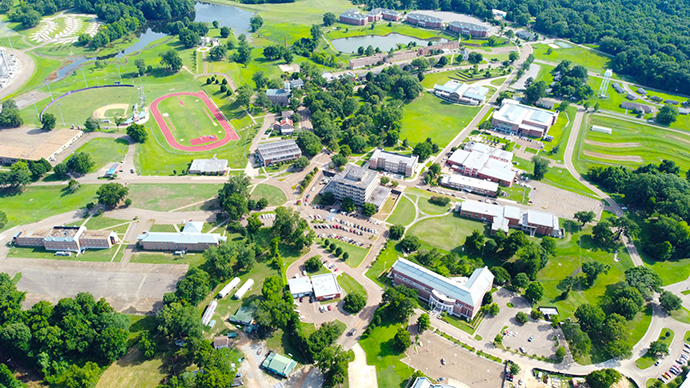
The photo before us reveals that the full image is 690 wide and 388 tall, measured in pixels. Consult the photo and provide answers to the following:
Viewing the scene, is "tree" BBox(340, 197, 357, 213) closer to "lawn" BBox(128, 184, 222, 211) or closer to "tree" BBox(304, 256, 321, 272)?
"tree" BBox(304, 256, 321, 272)

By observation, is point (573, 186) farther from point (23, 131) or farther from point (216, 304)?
point (23, 131)

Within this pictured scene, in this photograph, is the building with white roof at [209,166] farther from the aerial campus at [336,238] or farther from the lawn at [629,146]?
the lawn at [629,146]

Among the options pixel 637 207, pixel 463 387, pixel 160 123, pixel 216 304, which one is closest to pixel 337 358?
pixel 463 387

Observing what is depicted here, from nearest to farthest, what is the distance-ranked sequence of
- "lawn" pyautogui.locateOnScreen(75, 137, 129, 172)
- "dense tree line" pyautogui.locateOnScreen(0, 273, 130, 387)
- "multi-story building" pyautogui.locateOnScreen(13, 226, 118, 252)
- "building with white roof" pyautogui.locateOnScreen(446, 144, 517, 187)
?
"dense tree line" pyautogui.locateOnScreen(0, 273, 130, 387) → "multi-story building" pyautogui.locateOnScreen(13, 226, 118, 252) → "building with white roof" pyautogui.locateOnScreen(446, 144, 517, 187) → "lawn" pyautogui.locateOnScreen(75, 137, 129, 172)

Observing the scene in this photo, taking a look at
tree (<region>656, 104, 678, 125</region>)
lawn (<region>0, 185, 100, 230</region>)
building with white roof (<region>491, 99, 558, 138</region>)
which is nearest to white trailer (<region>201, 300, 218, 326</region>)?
lawn (<region>0, 185, 100, 230</region>)

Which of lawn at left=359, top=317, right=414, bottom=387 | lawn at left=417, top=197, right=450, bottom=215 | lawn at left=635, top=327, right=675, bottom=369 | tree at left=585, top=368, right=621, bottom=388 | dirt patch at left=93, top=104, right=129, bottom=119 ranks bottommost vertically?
lawn at left=359, top=317, right=414, bottom=387

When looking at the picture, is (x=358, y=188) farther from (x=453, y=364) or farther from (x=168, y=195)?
(x=453, y=364)
